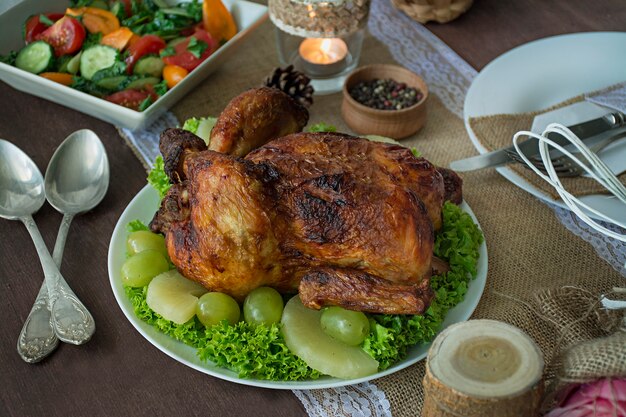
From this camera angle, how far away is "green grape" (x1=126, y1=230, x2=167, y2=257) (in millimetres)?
1880

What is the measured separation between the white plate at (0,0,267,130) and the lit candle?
0.70 ft

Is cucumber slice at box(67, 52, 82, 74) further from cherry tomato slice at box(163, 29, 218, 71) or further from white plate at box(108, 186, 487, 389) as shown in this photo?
white plate at box(108, 186, 487, 389)

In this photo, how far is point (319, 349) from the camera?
5.36ft

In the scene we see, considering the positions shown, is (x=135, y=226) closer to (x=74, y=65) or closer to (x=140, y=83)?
(x=140, y=83)

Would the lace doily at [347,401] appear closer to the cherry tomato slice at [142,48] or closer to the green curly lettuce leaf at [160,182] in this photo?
the green curly lettuce leaf at [160,182]

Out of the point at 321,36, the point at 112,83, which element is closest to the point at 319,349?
the point at 321,36

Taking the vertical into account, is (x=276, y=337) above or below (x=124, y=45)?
below

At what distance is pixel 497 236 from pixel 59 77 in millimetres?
1582

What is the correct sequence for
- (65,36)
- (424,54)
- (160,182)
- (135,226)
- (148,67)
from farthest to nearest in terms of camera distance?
(424,54)
(65,36)
(148,67)
(160,182)
(135,226)

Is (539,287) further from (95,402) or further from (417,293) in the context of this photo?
(95,402)

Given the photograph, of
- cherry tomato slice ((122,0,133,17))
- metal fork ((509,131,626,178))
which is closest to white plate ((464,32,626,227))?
metal fork ((509,131,626,178))

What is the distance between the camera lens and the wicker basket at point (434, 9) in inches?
112

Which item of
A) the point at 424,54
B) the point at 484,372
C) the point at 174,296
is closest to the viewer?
the point at 484,372

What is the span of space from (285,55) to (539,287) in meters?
1.35
